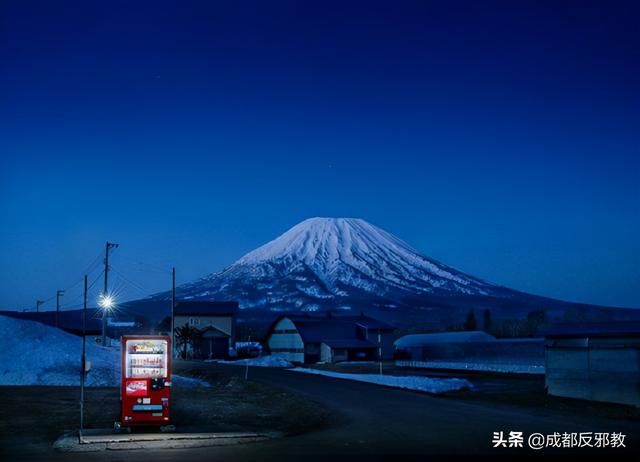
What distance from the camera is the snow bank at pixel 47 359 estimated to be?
38.6m

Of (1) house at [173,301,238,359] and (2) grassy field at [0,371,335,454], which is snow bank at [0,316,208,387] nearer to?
(2) grassy field at [0,371,335,454]

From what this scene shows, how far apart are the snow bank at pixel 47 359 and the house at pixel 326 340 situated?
1598 inches

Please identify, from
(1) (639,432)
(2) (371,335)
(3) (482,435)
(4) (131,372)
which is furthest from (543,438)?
(2) (371,335)

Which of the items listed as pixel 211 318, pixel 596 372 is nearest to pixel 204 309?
pixel 211 318

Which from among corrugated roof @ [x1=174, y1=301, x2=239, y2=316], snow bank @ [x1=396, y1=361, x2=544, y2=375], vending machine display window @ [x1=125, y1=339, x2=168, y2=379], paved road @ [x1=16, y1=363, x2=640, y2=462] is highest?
corrugated roof @ [x1=174, y1=301, x2=239, y2=316]

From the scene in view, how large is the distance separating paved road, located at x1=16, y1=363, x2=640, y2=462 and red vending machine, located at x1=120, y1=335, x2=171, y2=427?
10.3 feet

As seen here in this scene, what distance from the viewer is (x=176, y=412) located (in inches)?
992

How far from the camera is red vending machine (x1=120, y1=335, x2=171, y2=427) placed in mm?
19172

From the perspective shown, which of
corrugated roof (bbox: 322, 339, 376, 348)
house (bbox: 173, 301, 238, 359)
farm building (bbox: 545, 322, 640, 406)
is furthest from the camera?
house (bbox: 173, 301, 238, 359)

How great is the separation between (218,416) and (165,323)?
8283 centimetres

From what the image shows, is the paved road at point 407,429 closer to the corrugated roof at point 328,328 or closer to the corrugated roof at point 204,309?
the corrugated roof at point 328,328

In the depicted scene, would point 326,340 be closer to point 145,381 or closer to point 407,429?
point 407,429

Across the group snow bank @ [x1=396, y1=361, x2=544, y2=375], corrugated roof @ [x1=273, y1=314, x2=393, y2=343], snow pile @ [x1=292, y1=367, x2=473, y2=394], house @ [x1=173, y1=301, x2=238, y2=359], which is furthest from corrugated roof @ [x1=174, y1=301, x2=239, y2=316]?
snow pile @ [x1=292, y1=367, x2=473, y2=394]

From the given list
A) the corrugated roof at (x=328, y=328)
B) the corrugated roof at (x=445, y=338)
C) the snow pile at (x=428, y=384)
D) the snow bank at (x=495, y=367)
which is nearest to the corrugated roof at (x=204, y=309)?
the corrugated roof at (x=328, y=328)
